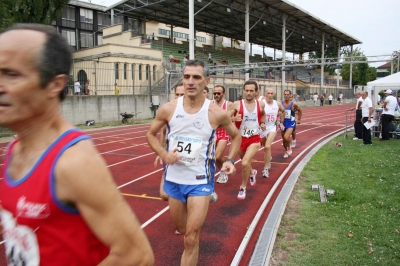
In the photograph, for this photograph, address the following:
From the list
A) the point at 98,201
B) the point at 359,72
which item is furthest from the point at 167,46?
the point at 359,72

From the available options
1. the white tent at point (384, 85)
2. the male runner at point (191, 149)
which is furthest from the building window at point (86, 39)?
the male runner at point (191, 149)

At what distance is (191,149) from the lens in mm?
3422

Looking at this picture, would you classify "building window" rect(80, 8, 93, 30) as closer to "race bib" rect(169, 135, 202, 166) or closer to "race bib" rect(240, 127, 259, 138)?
"race bib" rect(240, 127, 259, 138)

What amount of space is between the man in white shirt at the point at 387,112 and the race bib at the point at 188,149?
11.3 metres

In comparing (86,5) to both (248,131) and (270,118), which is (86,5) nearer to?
(270,118)

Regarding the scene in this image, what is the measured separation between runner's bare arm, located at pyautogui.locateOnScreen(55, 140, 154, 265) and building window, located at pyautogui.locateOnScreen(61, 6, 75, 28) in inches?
1734

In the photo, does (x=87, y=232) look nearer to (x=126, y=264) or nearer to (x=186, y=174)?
(x=126, y=264)

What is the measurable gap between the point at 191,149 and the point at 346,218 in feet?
9.55

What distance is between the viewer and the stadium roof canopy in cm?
3162

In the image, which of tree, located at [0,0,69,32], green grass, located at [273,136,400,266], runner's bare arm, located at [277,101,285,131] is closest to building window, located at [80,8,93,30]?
tree, located at [0,0,69,32]

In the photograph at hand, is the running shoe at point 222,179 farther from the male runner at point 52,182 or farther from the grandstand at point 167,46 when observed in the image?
the grandstand at point 167,46

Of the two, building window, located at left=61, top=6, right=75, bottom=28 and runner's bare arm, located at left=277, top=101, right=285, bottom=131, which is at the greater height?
building window, located at left=61, top=6, right=75, bottom=28

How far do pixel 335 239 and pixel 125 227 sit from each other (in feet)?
12.5

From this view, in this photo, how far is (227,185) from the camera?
7199mm
